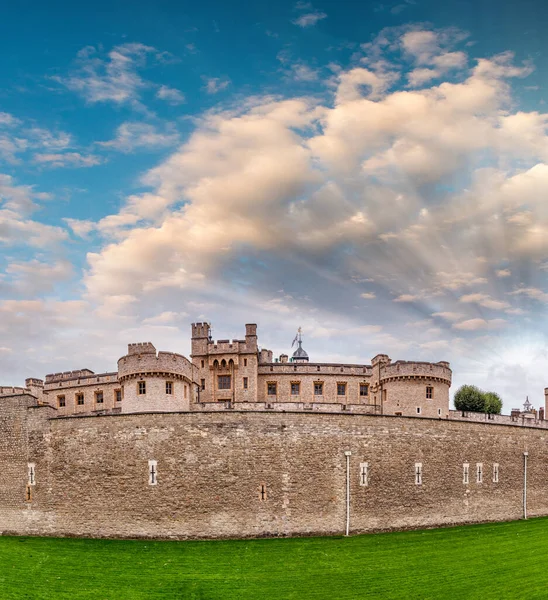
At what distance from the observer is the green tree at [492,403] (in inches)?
3120

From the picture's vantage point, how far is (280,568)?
107 feet

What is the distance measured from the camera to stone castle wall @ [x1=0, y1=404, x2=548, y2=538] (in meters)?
37.8

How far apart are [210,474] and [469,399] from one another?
4972 centimetres

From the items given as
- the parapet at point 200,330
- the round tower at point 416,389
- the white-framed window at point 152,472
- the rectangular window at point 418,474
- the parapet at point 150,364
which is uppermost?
the parapet at point 200,330

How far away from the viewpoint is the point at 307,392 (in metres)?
59.6

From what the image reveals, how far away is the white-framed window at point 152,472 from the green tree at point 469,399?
4981 cm

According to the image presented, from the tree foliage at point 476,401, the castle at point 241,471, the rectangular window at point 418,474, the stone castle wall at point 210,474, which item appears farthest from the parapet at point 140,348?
the tree foliage at point 476,401

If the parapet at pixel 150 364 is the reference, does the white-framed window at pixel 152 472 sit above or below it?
below

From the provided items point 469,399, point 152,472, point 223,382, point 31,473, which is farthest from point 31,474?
point 469,399

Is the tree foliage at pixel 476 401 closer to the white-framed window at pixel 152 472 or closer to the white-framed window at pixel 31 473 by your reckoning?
the white-framed window at pixel 152 472

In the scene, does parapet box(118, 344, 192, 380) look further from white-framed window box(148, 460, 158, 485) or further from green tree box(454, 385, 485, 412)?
green tree box(454, 385, 485, 412)

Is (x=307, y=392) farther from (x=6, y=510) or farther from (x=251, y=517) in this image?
(x=6, y=510)

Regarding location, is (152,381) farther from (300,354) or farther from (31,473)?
(300,354)

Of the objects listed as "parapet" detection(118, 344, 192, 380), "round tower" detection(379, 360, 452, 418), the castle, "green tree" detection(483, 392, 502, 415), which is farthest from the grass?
"green tree" detection(483, 392, 502, 415)
